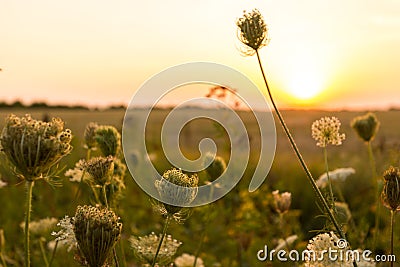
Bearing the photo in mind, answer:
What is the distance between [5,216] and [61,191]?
2053mm


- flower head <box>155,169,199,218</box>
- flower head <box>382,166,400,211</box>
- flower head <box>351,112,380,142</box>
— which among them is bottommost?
flower head <box>155,169,199,218</box>

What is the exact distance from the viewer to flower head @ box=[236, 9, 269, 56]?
2.39 meters

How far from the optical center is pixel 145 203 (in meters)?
6.98

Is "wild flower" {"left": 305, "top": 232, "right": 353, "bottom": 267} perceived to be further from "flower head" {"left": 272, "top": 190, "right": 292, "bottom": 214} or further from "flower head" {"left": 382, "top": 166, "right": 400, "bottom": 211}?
"flower head" {"left": 272, "top": 190, "right": 292, "bottom": 214}

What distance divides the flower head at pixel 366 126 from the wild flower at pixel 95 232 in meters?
2.07

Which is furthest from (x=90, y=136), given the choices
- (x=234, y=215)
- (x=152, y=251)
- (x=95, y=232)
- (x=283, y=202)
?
(x=234, y=215)

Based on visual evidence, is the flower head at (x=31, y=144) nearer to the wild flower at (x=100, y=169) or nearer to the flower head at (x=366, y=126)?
the wild flower at (x=100, y=169)

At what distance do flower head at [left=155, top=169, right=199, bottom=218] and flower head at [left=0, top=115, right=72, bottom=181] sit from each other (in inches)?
15.6

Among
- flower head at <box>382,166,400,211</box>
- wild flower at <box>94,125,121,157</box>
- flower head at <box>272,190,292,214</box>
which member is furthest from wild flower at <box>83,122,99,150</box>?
flower head at <box>382,166,400,211</box>

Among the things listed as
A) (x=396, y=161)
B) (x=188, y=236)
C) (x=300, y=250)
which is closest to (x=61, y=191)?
(x=188, y=236)

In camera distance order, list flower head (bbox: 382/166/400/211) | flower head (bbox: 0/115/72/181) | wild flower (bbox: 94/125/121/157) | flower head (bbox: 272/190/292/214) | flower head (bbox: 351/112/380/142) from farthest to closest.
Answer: flower head (bbox: 351/112/380/142)
flower head (bbox: 272/190/292/214)
wild flower (bbox: 94/125/121/157)
flower head (bbox: 382/166/400/211)
flower head (bbox: 0/115/72/181)

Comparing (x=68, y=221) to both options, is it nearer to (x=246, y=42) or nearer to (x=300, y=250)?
(x=246, y=42)

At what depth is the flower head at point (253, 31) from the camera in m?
2.39

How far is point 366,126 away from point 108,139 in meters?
1.54
